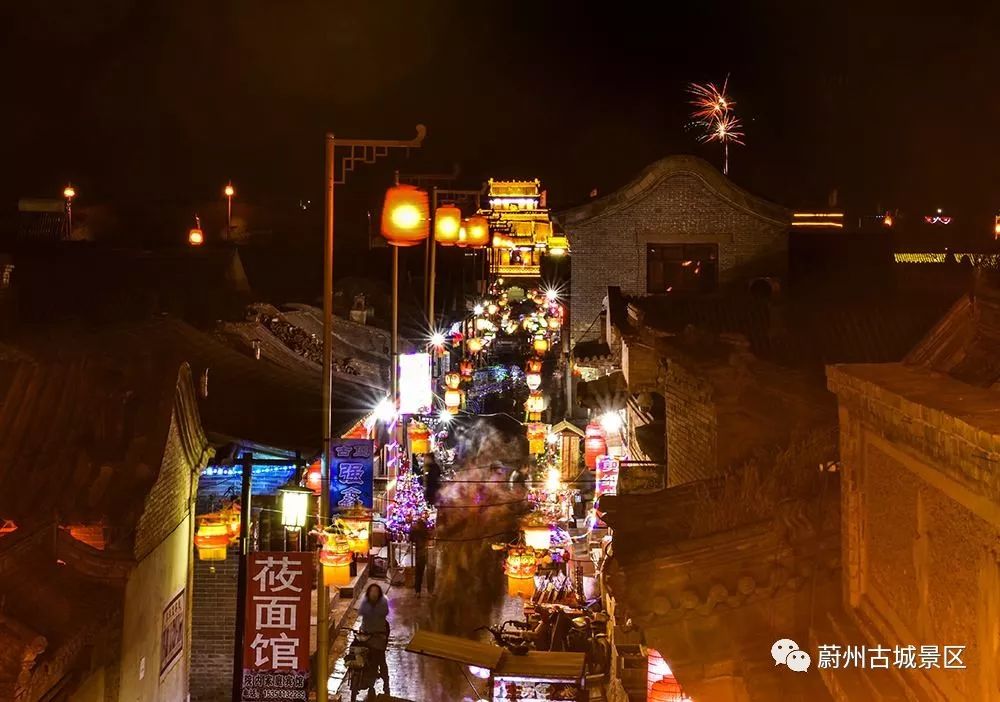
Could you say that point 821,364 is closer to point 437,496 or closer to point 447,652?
point 447,652

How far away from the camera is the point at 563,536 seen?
63.8 feet

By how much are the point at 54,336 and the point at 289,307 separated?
1290cm

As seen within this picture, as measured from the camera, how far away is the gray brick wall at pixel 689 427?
41.9 ft

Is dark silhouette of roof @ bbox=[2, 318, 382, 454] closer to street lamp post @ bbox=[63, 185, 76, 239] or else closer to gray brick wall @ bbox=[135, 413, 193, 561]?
gray brick wall @ bbox=[135, 413, 193, 561]

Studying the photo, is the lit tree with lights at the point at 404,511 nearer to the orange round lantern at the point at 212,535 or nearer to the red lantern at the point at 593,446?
the red lantern at the point at 593,446

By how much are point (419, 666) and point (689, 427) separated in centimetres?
775

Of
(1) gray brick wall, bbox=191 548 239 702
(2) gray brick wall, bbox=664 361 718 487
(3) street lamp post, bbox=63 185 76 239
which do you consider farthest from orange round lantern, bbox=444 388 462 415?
(3) street lamp post, bbox=63 185 76 239

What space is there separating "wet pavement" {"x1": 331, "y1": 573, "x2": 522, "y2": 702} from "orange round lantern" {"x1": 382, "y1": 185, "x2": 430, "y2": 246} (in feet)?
21.4

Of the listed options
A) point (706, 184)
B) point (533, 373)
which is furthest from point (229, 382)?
point (706, 184)

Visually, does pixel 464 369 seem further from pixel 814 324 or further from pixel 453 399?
pixel 814 324

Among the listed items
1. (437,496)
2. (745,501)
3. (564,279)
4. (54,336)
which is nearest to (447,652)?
(745,501)

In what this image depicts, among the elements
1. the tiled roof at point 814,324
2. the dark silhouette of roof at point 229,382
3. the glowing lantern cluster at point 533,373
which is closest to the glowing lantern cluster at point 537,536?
the dark silhouette of roof at point 229,382

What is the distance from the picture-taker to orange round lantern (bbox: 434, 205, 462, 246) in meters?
23.0

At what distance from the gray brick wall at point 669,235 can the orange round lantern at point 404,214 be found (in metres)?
17.6
